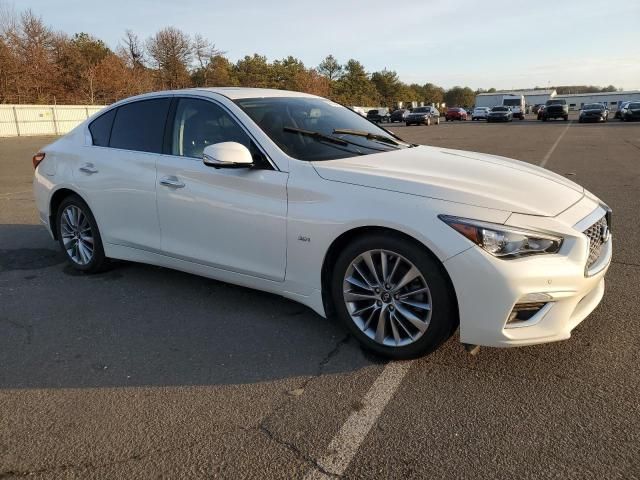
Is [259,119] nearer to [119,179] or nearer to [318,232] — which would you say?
[318,232]

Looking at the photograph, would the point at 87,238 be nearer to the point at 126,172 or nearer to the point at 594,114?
the point at 126,172

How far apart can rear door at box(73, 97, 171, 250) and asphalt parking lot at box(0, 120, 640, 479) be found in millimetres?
586

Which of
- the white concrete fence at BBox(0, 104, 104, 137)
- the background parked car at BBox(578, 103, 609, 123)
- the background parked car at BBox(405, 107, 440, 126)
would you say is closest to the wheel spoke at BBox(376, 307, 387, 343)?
the white concrete fence at BBox(0, 104, 104, 137)

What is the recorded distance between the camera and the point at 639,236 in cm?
591

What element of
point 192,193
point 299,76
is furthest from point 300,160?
point 299,76

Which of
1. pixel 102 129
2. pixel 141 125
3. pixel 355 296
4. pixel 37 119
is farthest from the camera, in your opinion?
pixel 37 119

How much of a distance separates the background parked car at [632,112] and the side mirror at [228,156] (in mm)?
44911

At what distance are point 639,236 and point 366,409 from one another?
15.4 ft

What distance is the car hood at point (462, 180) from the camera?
2984 millimetres

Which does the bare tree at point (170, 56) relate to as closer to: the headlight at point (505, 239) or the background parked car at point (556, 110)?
the background parked car at point (556, 110)

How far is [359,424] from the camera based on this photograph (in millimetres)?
2586

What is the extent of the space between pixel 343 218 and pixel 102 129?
288 centimetres

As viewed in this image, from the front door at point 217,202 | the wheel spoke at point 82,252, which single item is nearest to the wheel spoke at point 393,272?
the front door at point 217,202

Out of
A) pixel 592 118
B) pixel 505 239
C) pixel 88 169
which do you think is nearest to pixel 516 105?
pixel 592 118
